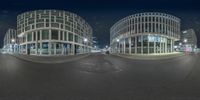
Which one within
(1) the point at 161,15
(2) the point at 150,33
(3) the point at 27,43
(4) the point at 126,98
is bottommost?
(4) the point at 126,98

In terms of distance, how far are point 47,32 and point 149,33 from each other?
157ft

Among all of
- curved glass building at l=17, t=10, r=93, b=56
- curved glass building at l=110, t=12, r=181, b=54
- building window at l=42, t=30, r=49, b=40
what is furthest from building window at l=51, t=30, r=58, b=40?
curved glass building at l=110, t=12, r=181, b=54

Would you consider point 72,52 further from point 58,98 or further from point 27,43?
point 58,98

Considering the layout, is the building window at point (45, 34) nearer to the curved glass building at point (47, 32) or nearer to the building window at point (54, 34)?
the curved glass building at point (47, 32)

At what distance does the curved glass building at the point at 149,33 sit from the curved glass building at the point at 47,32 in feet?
99.9

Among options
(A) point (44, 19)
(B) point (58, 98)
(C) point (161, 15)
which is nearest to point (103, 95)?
(B) point (58, 98)

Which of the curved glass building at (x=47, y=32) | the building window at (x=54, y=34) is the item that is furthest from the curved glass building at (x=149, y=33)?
the building window at (x=54, y=34)

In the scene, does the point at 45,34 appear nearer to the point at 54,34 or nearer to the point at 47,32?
the point at 47,32

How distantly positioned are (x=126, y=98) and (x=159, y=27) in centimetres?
8648

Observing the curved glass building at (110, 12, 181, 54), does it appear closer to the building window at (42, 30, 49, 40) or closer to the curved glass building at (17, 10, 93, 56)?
the curved glass building at (17, 10, 93, 56)

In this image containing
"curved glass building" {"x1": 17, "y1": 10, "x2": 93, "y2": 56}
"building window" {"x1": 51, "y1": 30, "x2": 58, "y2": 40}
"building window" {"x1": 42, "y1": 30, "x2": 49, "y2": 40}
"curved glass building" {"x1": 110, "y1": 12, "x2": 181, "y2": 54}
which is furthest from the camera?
"curved glass building" {"x1": 110, "y1": 12, "x2": 181, "y2": 54}

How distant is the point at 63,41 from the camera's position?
71.8 meters

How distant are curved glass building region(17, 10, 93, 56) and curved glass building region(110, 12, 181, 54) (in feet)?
99.9

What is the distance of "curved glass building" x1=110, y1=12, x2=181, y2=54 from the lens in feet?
275
